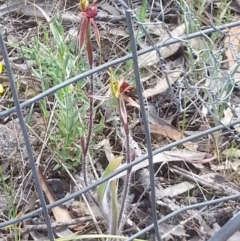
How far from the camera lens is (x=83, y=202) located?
135cm

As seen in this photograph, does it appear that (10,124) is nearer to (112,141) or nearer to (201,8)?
(112,141)

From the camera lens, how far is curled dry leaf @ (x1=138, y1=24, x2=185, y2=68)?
166 centimetres

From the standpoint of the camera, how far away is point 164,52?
5.68ft

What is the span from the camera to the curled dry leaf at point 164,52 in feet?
5.44

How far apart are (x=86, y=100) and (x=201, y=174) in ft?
1.08

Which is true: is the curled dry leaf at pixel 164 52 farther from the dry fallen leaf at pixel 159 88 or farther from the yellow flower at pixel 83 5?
the yellow flower at pixel 83 5

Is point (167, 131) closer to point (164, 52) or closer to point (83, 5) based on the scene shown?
point (164, 52)

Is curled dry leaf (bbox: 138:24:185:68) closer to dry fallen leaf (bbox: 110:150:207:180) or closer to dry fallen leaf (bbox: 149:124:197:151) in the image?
dry fallen leaf (bbox: 149:124:197:151)

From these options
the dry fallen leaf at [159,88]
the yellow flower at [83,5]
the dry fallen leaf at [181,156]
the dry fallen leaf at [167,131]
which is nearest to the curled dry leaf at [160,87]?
the dry fallen leaf at [159,88]

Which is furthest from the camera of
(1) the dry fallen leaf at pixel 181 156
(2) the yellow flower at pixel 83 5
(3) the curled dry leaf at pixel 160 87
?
(3) the curled dry leaf at pixel 160 87

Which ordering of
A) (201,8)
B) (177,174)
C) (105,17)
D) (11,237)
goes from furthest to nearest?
1. (105,17)
2. (201,8)
3. (177,174)
4. (11,237)

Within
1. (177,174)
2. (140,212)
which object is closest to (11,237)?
(140,212)

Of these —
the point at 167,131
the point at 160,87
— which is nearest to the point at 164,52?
the point at 160,87

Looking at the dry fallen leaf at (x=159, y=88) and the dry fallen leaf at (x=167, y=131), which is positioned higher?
the dry fallen leaf at (x=159, y=88)
